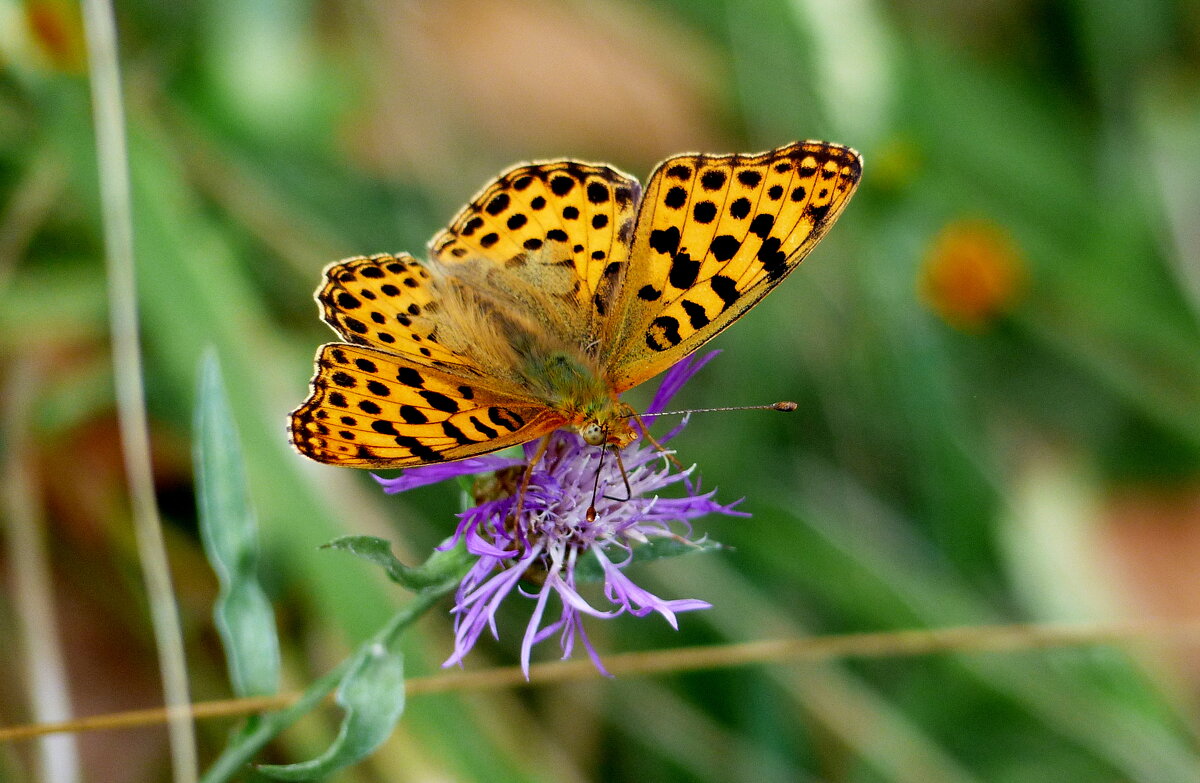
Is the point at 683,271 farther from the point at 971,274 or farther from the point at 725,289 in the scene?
the point at 971,274

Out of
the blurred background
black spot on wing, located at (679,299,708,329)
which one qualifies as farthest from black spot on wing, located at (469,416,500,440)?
the blurred background

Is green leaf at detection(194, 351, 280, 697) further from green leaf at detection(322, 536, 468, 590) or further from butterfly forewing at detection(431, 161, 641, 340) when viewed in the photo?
butterfly forewing at detection(431, 161, 641, 340)

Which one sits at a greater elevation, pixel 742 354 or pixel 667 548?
pixel 742 354

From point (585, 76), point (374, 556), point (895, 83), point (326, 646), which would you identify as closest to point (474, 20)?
point (585, 76)

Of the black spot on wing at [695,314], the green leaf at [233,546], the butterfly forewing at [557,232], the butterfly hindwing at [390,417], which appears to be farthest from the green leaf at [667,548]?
the green leaf at [233,546]

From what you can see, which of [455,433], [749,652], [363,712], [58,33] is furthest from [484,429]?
[58,33]

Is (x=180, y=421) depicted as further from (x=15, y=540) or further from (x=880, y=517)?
(x=880, y=517)
